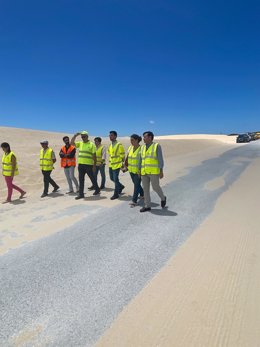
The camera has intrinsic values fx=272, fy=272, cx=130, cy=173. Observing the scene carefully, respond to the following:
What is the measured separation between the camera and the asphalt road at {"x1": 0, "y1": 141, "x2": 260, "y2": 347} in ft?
8.97

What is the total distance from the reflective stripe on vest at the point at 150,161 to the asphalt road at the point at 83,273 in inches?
40.7

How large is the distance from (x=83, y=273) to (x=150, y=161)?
3539 millimetres

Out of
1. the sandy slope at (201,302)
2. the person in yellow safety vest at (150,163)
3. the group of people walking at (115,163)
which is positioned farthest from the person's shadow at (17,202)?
the sandy slope at (201,302)

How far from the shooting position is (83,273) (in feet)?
12.4

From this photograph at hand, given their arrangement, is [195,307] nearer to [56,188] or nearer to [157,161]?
[157,161]

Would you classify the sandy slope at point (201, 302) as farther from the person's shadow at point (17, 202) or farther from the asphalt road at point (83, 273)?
the person's shadow at point (17, 202)

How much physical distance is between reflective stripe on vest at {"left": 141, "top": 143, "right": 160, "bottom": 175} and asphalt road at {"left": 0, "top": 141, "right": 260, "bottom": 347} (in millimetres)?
1033

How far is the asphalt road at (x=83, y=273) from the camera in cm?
273

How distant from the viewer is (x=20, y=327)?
2.74 meters

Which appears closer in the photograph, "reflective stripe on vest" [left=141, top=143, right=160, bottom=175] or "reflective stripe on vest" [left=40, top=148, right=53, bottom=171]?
"reflective stripe on vest" [left=141, top=143, right=160, bottom=175]

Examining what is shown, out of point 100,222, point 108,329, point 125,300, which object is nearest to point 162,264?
Answer: point 125,300

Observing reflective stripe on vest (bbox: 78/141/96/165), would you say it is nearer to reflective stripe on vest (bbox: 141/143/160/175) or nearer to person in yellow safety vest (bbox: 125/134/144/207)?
person in yellow safety vest (bbox: 125/134/144/207)

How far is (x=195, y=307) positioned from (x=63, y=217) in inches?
162

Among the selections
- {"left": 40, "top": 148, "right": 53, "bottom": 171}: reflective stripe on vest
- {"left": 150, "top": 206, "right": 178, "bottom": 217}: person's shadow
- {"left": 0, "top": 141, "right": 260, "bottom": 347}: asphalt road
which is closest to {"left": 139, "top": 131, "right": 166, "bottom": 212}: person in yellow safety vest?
{"left": 150, "top": 206, "right": 178, "bottom": 217}: person's shadow
